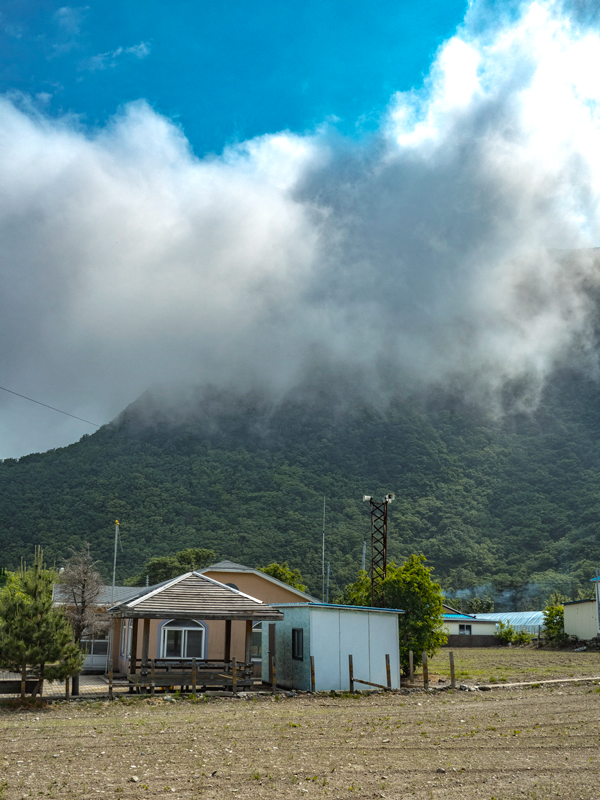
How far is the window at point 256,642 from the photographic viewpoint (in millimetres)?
29314

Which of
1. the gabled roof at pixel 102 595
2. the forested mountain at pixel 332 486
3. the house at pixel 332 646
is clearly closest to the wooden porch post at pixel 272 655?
the house at pixel 332 646

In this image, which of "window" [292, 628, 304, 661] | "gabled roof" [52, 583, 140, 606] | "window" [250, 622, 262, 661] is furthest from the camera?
"gabled roof" [52, 583, 140, 606]

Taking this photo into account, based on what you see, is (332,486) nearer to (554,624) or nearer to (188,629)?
(554,624)

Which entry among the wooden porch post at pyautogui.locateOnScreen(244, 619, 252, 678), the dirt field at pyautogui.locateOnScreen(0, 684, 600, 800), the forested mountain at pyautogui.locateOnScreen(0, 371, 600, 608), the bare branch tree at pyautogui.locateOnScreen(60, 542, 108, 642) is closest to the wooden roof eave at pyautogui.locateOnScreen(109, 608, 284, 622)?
the wooden porch post at pyautogui.locateOnScreen(244, 619, 252, 678)

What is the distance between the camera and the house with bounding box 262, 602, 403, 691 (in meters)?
22.7

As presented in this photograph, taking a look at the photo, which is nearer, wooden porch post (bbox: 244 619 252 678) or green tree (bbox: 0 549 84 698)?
green tree (bbox: 0 549 84 698)

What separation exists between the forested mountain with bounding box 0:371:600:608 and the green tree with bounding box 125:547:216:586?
342cm

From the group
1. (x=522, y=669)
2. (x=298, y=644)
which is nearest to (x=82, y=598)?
(x=298, y=644)

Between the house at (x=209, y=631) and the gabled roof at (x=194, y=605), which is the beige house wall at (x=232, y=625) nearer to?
the house at (x=209, y=631)

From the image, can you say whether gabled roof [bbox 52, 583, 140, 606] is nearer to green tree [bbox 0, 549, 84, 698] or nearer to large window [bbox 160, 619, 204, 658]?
large window [bbox 160, 619, 204, 658]

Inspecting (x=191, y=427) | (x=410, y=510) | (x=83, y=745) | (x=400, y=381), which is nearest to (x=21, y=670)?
(x=83, y=745)

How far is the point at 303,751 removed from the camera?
11.9 metres

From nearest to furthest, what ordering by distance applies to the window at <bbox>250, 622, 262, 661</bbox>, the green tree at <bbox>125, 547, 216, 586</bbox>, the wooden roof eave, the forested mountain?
the wooden roof eave < the window at <bbox>250, 622, 262, 661</bbox> < the green tree at <bbox>125, 547, 216, 586</bbox> < the forested mountain

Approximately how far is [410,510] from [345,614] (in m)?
77.2
